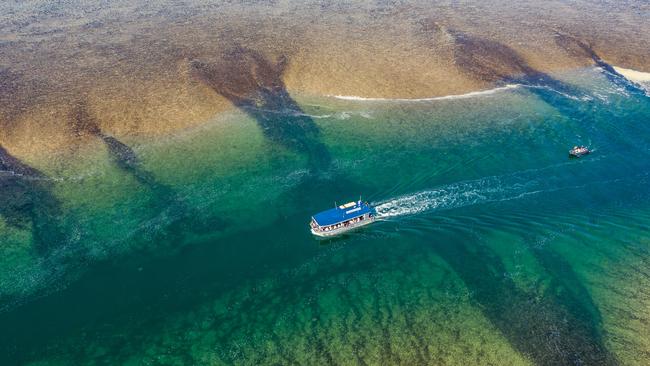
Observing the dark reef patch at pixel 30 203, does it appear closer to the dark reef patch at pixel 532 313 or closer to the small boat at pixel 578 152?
the dark reef patch at pixel 532 313

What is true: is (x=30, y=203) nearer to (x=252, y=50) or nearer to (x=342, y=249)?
(x=342, y=249)

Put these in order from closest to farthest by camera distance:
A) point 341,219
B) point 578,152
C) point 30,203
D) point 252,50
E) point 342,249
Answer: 1. point 342,249
2. point 341,219
3. point 30,203
4. point 578,152
5. point 252,50

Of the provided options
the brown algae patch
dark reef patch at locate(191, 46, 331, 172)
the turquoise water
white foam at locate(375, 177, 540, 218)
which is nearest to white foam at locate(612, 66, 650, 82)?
the brown algae patch

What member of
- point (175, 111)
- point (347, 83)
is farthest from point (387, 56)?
point (175, 111)

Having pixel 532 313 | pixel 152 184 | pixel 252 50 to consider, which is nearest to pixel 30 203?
pixel 152 184

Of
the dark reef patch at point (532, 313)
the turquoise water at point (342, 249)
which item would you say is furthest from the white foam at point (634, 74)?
the dark reef patch at point (532, 313)

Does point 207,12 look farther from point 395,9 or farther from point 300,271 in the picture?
point 300,271
